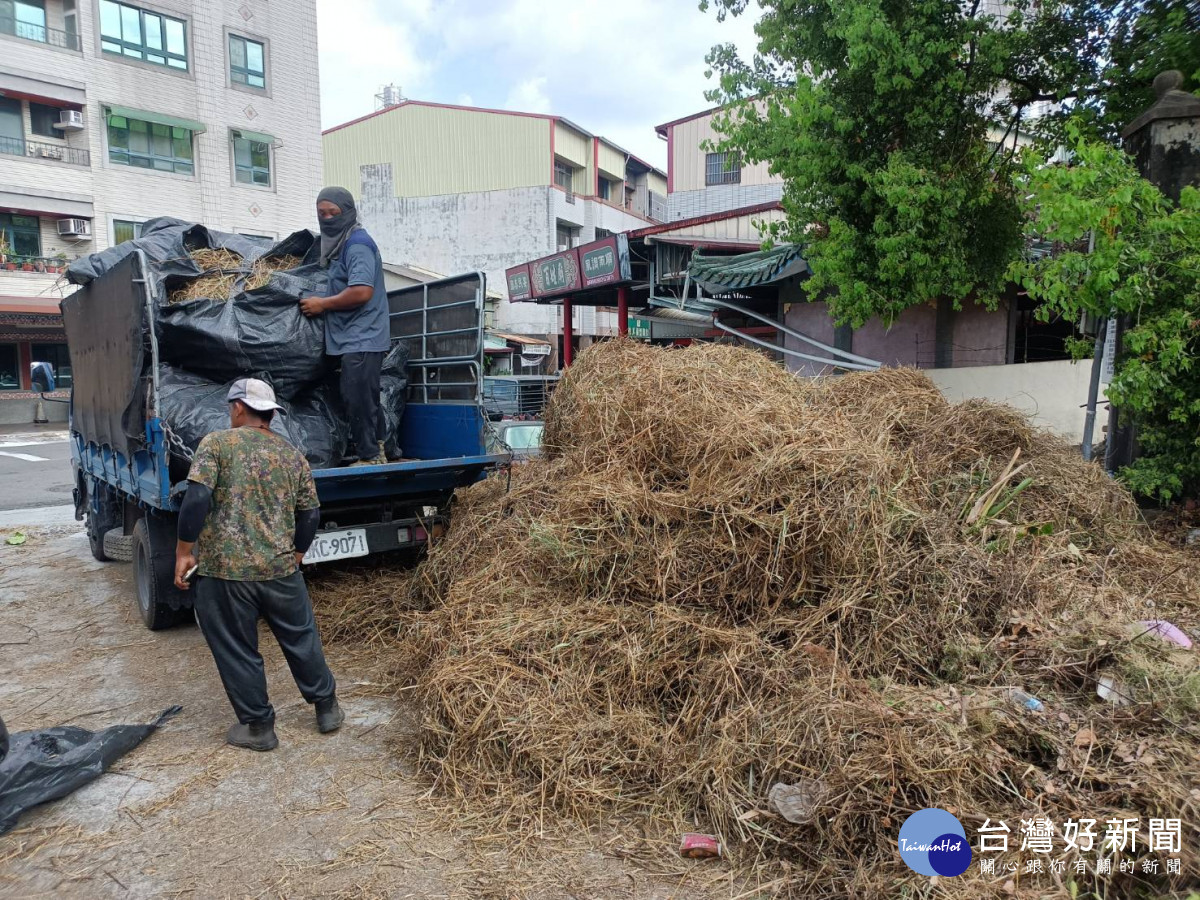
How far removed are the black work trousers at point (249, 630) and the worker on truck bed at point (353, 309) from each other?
1995 millimetres

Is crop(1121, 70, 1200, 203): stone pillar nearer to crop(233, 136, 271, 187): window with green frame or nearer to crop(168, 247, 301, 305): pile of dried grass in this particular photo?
crop(168, 247, 301, 305): pile of dried grass

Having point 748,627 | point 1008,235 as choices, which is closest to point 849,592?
point 748,627

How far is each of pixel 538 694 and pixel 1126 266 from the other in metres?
5.21

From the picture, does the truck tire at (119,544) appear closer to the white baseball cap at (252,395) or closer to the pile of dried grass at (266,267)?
the pile of dried grass at (266,267)

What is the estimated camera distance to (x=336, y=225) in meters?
5.54

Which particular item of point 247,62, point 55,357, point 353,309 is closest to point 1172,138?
point 353,309

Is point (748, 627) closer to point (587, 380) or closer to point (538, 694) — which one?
point (538, 694)

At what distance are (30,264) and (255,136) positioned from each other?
7856mm

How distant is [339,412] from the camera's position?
587cm

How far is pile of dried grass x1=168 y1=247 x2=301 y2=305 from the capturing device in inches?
212

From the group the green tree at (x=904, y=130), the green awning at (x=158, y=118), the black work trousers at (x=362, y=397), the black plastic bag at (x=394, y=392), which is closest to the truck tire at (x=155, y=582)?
the black work trousers at (x=362, y=397)

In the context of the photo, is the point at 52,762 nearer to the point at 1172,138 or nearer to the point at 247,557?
the point at 247,557

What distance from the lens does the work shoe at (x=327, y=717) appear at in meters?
3.80

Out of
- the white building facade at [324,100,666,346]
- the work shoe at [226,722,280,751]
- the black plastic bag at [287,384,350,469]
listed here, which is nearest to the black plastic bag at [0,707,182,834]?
the work shoe at [226,722,280,751]
